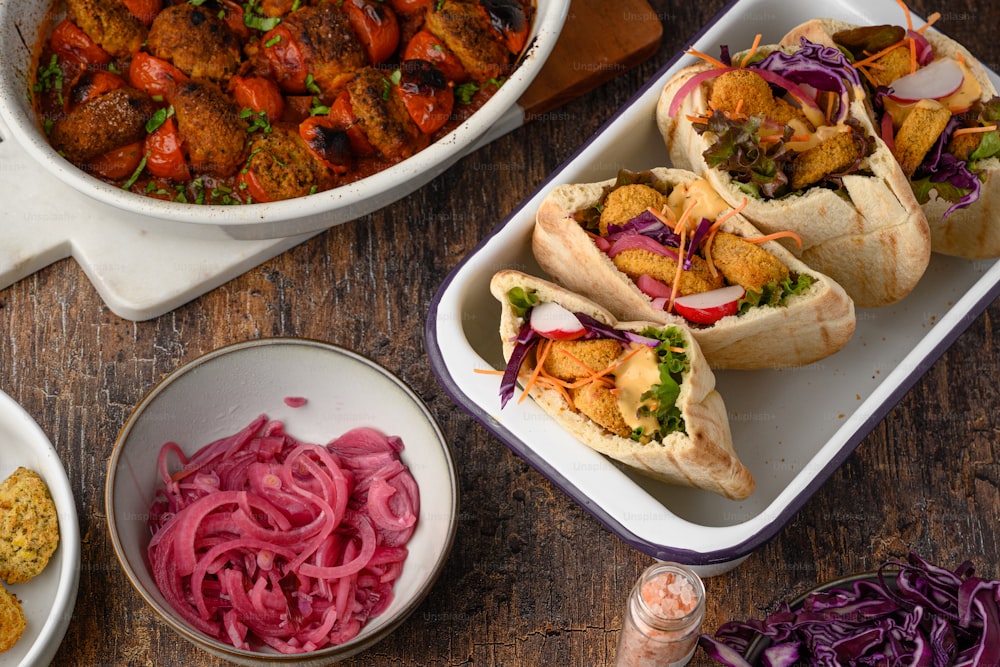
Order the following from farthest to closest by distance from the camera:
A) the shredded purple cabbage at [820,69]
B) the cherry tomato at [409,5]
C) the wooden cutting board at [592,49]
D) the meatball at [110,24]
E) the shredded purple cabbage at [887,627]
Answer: the wooden cutting board at [592,49] < the cherry tomato at [409,5] < the meatball at [110,24] < the shredded purple cabbage at [820,69] < the shredded purple cabbage at [887,627]

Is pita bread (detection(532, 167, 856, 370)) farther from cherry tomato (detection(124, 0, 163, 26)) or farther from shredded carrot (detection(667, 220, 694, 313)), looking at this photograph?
cherry tomato (detection(124, 0, 163, 26))

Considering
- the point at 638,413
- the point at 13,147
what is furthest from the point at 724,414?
the point at 13,147

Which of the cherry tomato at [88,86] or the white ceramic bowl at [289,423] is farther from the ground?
the cherry tomato at [88,86]

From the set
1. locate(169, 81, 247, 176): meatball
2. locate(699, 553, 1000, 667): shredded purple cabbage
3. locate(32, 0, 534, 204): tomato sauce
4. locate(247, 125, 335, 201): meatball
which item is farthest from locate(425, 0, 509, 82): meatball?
locate(699, 553, 1000, 667): shredded purple cabbage

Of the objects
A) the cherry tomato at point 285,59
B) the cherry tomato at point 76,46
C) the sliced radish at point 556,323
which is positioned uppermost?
the cherry tomato at point 76,46

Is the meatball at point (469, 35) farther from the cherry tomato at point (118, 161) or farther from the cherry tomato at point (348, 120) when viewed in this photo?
the cherry tomato at point (118, 161)

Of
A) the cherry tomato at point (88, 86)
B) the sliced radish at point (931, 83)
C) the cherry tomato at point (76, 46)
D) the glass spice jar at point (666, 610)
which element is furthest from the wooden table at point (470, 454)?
the sliced radish at point (931, 83)

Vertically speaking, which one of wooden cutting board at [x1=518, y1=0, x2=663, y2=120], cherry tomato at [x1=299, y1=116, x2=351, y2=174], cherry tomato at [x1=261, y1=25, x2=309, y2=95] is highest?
cherry tomato at [x1=261, y1=25, x2=309, y2=95]

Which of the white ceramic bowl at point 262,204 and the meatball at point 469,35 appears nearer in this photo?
the white ceramic bowl at point 262,204
